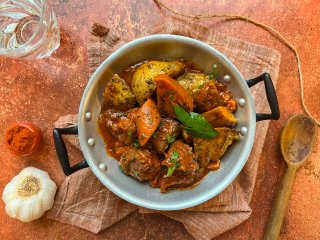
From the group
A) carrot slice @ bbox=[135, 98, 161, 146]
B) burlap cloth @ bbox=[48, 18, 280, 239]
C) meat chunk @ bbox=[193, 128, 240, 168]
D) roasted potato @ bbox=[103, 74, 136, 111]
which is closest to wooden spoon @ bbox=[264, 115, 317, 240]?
burlap cloth @ bbox=[48, 18, 280, 239]

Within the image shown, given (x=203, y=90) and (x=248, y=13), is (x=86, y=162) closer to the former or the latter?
(x=203, y=90)

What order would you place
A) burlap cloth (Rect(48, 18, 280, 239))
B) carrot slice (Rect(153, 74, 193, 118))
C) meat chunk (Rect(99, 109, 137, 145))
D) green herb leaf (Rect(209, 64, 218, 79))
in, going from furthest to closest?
burlap cloth (Rect(48, 18, 280, 239)) → green herb leaf (Rect(209, 64, 218, 79)) → meat chunk (Rect(99, 109, 137, 145)) → carrot slice (Rect(153, 74, 193, 118))

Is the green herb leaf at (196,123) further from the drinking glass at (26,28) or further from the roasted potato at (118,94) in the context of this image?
the drinking glass at (26,28)

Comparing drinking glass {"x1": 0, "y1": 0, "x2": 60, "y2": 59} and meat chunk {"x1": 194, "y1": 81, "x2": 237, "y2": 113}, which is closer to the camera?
meat chunk {"x1": 194, "y1": 81, "x2": 237, "y2": 113}

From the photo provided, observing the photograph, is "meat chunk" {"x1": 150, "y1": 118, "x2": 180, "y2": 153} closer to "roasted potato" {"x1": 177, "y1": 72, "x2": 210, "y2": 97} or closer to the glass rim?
"roasted potato" {"x1": 177, "y1": 72, "x2": 210, "y2": 97}

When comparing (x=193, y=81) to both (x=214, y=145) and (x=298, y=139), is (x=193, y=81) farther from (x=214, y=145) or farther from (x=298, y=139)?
(x=298, y=139)

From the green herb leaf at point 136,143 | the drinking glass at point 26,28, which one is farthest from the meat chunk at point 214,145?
the drinking glass at point 26,28

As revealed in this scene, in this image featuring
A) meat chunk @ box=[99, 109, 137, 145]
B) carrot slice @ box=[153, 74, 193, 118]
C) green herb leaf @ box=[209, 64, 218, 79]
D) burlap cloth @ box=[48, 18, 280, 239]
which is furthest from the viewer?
burlap cloth @ box=[48, 18, 280, 239]

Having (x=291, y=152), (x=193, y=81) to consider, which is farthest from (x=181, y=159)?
(x=291, y=152)
